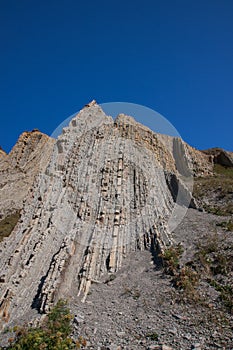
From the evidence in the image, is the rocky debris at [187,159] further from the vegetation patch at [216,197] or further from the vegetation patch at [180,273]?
the vegetation patch at [180,273]

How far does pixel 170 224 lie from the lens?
12312 millimetres

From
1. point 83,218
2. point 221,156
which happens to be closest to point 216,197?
point 83,218

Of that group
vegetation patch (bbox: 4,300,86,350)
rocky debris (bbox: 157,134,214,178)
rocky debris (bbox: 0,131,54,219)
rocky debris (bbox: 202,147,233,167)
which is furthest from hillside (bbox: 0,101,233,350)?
rocky debris (bbox: 202,147,233,167)

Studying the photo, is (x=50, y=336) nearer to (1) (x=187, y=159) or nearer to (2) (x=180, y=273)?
(2) (x=180, y=273)

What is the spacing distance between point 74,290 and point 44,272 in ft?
4.17

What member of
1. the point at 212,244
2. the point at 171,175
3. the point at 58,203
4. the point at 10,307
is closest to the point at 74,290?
the point at 10,307

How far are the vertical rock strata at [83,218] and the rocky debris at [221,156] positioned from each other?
22.0 meters

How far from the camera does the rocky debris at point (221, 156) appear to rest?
3528 cm

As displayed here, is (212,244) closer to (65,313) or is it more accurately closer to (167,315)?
(167,315)

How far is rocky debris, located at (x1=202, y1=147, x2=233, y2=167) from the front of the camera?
35.3 meters

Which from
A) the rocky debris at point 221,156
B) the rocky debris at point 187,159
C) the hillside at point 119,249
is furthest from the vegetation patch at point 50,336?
the rocky debris at point 221,156

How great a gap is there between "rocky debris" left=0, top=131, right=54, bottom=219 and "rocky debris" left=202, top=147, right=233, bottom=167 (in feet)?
69.8

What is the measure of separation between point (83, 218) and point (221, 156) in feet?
96.9

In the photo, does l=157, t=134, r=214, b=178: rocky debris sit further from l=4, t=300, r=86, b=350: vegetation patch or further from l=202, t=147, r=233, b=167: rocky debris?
l=4, t=300, r=86, b=350: vegetation patch
